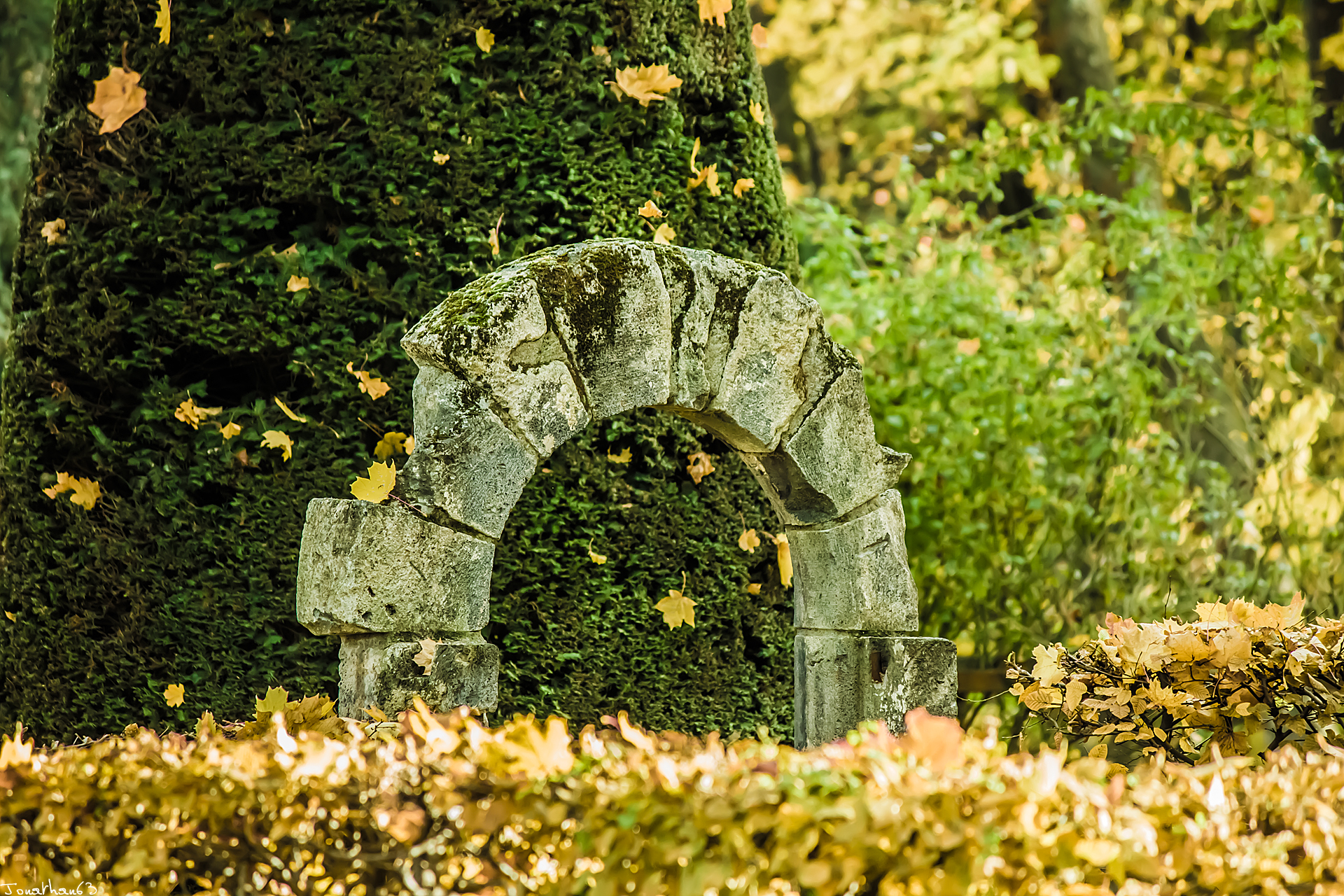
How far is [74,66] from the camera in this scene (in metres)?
3.83

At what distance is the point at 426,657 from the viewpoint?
2635 mm

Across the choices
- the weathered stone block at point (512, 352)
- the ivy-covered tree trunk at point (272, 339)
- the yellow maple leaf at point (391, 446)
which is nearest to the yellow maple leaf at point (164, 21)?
the ivy-covered tree trunk at point (272, 339)

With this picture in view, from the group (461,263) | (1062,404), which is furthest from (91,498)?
(1062,404)

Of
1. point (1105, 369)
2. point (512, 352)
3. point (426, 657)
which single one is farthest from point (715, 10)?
point (1105, 369)

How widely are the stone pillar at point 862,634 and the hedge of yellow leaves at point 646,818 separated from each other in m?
0.90

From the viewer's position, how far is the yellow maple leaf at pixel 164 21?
3611 mm

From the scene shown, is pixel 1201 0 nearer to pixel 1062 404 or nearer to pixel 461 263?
pixel 1062 404

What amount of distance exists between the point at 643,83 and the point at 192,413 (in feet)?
5.88

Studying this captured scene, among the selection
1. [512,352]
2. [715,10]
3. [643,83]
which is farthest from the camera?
[715,10]

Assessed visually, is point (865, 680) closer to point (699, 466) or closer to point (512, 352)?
point (699, 466)

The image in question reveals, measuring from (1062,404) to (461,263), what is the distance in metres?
3.34

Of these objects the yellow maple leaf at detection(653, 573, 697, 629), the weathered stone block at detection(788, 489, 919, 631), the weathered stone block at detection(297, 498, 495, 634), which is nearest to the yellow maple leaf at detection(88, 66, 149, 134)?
the weathered stone block at detection(297, 498, 495, 634)

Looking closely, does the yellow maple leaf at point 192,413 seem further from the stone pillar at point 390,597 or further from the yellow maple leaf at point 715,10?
the yellow maple leaf at point 715,10

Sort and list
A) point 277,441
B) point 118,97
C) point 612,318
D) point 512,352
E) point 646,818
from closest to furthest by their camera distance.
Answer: point 646,818, point 512,352, point 612,318, point 277,441, point 118,97
